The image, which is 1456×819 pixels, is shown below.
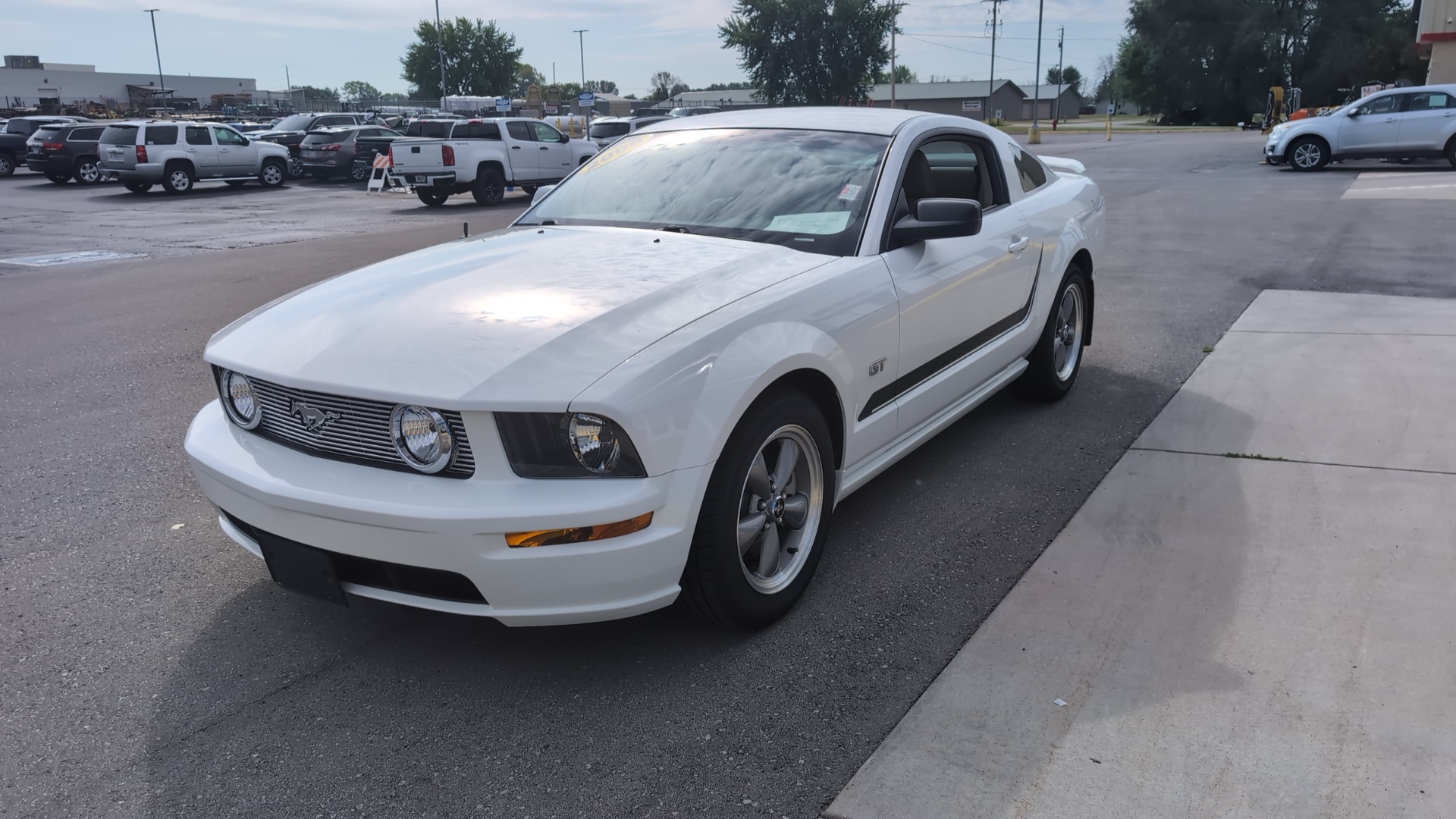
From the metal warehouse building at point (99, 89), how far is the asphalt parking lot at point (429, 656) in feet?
228

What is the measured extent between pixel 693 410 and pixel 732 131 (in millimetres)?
2026

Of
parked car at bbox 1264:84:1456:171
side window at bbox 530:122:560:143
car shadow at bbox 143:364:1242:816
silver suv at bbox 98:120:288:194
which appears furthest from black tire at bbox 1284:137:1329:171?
silver suv at bbox 98:120:288:194

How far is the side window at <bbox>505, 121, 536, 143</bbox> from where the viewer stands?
21.3 meters

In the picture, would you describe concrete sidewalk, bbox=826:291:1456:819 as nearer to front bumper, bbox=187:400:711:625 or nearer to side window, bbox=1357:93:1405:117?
front bumper, bbox=187:400:711:625

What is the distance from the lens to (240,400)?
3.29m

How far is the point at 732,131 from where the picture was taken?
4516 millimetres

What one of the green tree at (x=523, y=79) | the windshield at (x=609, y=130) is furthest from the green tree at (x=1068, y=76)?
the windshield at (x=609, y=130)

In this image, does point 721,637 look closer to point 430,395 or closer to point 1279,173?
point 430,395

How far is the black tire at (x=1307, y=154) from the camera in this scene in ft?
70.7

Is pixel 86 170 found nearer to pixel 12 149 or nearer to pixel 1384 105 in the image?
pixel 12 149

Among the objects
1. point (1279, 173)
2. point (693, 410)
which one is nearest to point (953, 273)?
point (693, 410)

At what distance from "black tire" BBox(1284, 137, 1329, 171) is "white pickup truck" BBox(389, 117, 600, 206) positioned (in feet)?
48.4

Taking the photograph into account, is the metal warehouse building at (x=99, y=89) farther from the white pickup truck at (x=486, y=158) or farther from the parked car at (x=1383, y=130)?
the parked car at (x=1383, y=130)

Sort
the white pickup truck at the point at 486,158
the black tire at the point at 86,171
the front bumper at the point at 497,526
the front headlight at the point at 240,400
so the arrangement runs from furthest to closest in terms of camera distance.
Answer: the black tire at the point at 86,171 < the white pickup truck at the point at 486,158 < the front headlight at the point at 240,400 < the front bumper at the point at 497,526
